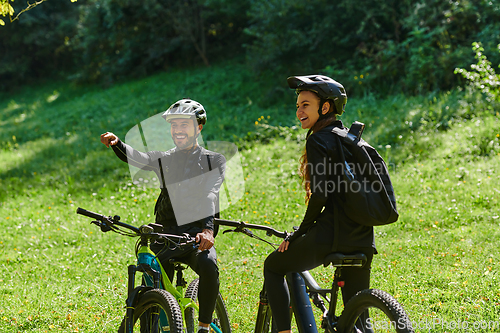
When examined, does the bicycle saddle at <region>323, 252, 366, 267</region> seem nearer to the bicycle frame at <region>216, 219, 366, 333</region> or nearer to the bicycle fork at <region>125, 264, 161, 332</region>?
the bicycle frame at <region>216, 219, 366, 333</region>

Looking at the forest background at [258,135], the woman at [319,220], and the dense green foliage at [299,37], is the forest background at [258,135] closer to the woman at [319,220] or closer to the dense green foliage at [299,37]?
the dense green foliage at [299,37]

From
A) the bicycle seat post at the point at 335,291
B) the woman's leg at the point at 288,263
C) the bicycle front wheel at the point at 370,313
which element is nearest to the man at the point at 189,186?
the woman's leg at the point at 288,263

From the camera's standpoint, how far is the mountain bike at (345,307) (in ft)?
8.42

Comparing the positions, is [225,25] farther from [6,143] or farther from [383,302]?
[383,302]

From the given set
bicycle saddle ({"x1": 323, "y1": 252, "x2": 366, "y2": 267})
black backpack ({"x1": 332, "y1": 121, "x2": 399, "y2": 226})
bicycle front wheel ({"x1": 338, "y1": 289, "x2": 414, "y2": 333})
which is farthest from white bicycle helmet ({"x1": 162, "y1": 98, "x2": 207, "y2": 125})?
bicycle front wheel ({"x1": 338, "y1": 289, "x2": 414, "y2": 333})

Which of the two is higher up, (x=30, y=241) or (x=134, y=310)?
(x=134, y=310)

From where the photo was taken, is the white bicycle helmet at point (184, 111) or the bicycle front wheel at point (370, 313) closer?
the bicycle front wheel at point (370, 313)

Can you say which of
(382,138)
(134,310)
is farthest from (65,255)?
(382,138)

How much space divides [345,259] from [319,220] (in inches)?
11.4

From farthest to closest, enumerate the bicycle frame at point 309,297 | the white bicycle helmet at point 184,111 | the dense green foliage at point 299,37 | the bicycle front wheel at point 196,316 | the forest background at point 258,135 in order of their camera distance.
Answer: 1. the dense green foliage at point 299,37
2. the forest background at point 258,135
3. the white bicycle helmet at point 184,111
4. the bicycle front wheel at point 196,316
5. the bicycle frame at point 309,297

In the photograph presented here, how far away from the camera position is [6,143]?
53.9 feet

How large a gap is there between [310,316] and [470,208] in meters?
5.21

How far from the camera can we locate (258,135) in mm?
13047

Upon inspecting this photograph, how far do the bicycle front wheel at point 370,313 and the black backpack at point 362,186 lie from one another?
0.42 m
